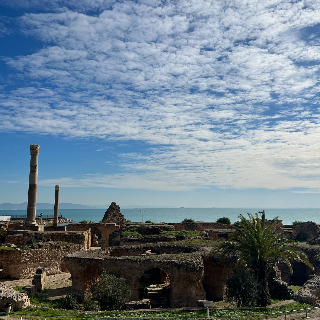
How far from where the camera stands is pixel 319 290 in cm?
1934

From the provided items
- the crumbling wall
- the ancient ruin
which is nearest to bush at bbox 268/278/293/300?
the ancient ruin

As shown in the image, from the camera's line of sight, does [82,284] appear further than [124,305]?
Yes

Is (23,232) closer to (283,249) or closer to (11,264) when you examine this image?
(11,264)

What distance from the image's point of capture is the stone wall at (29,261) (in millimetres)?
24750

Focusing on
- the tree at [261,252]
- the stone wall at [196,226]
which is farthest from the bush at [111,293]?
the stone wall at [196,226]

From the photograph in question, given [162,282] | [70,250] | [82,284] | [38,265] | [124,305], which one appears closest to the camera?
[124,305]

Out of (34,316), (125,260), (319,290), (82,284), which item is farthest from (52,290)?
(319,290)

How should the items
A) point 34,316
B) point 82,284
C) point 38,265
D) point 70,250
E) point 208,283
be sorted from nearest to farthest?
point 34,316, point 82,284, point 208,283, point 38,265, point 70,250

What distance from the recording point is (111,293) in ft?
55.4

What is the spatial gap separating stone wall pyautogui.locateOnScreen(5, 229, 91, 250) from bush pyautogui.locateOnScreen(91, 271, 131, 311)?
13.4m

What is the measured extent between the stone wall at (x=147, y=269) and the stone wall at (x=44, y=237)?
11206 mm

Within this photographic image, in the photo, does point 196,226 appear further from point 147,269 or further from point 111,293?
point 111,293

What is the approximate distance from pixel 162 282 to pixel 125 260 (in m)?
5.53

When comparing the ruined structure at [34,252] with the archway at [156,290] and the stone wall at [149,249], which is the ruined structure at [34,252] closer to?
the stone wall at [149,249]
